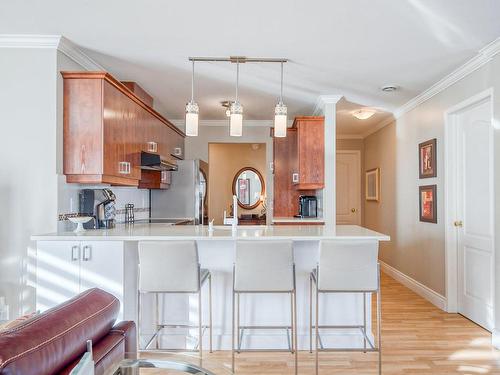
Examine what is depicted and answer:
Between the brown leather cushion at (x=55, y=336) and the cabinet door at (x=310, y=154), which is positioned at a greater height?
the cabinet door at (x=310, y=154)

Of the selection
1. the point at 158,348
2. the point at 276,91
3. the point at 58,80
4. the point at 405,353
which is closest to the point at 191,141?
the point at 276,91

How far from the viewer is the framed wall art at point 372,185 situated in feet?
20.7

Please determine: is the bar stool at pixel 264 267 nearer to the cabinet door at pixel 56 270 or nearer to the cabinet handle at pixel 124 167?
the cabinet door at pixel 56 270

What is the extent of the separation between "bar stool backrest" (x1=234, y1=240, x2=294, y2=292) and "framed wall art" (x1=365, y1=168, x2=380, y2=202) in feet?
14.3

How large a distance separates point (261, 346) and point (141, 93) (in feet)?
10.5

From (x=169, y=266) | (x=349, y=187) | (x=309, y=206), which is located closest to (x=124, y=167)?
(x=169, y=266)

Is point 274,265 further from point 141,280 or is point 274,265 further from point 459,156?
point 459,156

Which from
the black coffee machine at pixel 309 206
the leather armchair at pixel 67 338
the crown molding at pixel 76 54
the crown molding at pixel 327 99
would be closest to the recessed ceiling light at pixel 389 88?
the crown molding at pixel 327 99

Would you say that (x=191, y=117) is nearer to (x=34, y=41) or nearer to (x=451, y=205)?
(x=34, y=41)

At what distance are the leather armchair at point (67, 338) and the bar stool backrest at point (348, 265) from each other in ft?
4.65

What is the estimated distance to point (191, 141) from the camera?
20.4 feet

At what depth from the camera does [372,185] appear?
6.61 metres

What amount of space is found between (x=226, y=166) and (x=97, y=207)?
4.73m

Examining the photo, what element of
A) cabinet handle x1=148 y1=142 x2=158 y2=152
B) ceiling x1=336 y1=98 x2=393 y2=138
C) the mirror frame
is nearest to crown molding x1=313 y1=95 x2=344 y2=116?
ceiling x1=336 y1=98 x2=393 y2=138
